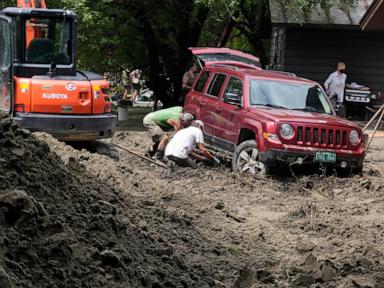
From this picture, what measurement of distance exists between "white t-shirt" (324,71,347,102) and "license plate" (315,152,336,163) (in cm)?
741

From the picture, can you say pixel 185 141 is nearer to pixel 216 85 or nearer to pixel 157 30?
pixel 216 85

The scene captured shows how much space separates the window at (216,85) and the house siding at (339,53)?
9.08 meters

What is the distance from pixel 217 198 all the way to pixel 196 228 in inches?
89.7

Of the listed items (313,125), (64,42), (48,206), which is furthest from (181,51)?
(48,206)

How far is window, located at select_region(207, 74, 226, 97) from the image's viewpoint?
1358cm

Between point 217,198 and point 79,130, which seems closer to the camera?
point 217,198

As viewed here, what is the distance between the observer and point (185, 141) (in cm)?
1213

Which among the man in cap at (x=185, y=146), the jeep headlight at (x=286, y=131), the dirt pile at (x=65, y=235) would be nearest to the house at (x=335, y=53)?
the man in cap at (x=185, y=146)

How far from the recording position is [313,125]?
11.5 metres

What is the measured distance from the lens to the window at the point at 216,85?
1358 cm

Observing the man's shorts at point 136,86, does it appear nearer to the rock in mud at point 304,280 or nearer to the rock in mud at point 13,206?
the rock in mud at point 304,280

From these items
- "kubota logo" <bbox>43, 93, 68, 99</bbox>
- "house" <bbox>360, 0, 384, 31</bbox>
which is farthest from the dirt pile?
"house" <bbox>360, 0, 384, 31</bbox>

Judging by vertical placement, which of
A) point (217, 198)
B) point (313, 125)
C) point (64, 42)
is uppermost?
point (64, 42)

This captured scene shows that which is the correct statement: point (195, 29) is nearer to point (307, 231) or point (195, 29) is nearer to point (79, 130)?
point (79, 130)
